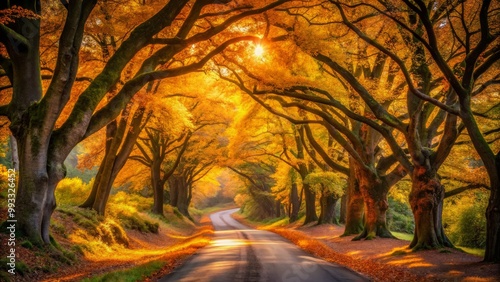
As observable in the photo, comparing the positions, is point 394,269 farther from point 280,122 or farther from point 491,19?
point 280,122

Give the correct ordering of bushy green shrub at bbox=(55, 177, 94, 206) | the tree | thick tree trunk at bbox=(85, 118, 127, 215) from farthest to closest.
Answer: bushy green shrub at bbox=(55, 177, 94, 206)
thick tree trunk at bbox=(85, 118, 127, 215)
the tree

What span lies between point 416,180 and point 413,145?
4.39 ft

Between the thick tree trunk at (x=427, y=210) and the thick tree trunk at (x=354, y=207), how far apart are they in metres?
6.59

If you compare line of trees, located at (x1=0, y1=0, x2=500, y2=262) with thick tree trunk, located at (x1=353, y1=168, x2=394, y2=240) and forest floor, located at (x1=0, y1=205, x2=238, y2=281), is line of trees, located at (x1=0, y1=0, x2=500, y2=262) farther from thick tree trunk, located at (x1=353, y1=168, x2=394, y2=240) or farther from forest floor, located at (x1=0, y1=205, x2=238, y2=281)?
forest floor, located at (x1=0, y1=205, x2=238, y2=281)

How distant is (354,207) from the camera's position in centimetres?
2133

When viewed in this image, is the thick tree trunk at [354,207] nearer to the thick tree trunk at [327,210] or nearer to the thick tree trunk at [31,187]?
the thick tree trunk at [327,210]

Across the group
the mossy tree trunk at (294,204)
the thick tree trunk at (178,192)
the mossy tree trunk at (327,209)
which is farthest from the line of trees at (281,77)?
the thick tree trunk at (178,192)

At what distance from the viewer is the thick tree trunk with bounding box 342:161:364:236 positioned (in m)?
20.9

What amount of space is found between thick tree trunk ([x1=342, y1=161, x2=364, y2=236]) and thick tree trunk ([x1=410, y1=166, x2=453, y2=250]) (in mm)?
6589

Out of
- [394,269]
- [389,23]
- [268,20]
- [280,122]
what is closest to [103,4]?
[268,20]

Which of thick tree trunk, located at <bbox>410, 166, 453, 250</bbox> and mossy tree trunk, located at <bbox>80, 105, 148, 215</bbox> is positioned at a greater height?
mossy tree trunk, located at <bbox>80, 105, 148, 215</bbox>

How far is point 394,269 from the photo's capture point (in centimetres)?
1105

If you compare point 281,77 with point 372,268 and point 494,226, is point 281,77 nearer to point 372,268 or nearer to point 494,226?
point 372,268

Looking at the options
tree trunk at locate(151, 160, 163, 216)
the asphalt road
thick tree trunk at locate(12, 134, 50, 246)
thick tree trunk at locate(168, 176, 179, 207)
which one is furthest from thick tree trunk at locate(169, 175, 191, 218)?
thick tree trunk at locate(12, 134, 50, 246)
